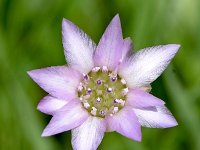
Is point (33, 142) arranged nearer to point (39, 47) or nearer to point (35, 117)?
point (35, 117)

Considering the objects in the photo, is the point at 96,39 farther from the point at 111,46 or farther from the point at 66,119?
the point at 66,119

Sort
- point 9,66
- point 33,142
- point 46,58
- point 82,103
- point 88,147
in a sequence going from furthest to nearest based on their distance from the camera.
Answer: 1. point 46,58
2. point 9,66
3. point 33,142
4. point 82,103
5. point 88,147

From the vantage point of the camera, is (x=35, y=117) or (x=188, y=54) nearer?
(x=35, y=117)

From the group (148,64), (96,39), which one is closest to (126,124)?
(148,64)

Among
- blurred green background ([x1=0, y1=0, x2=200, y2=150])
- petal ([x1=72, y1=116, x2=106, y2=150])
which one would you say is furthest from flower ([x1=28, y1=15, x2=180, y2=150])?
blurred green background ([x1=0, y1=0, x2=200, y2=150])

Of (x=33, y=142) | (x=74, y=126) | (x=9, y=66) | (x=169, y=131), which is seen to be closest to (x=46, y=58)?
(x=9, y=66)

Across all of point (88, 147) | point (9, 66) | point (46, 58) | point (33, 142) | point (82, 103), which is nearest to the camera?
point (88, 147)
